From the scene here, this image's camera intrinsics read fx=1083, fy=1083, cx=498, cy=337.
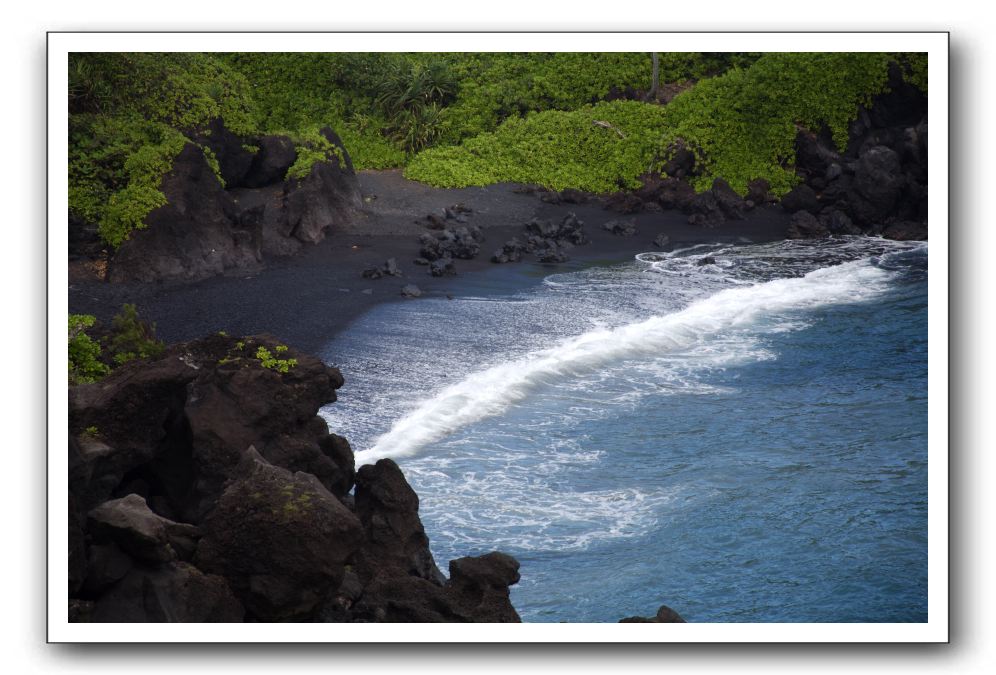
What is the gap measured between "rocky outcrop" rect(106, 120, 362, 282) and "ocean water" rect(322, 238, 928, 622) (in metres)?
3.42

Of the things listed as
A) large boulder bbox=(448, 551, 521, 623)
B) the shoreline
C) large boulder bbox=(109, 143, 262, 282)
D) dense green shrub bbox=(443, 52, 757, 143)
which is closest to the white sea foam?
the shoreline

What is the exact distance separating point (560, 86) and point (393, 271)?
31.9 feet

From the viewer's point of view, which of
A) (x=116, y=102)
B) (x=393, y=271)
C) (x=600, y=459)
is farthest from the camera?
(x=393, y=271)

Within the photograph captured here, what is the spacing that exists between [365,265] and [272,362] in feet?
38.6

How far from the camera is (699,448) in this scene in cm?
1452

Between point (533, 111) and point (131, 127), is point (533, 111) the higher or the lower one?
the higher one

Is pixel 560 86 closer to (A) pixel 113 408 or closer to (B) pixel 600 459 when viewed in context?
(B) pixel 600 459

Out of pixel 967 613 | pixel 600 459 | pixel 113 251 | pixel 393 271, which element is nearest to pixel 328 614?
pixel 967 613

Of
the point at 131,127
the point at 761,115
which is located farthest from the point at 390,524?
the point at 761,115

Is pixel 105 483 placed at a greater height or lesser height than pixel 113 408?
lesser

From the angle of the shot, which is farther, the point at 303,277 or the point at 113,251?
the point at 303,277

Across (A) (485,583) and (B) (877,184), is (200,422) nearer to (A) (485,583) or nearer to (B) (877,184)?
(A) (485,583)

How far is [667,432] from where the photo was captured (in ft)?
49.5

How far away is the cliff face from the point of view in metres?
8.03
